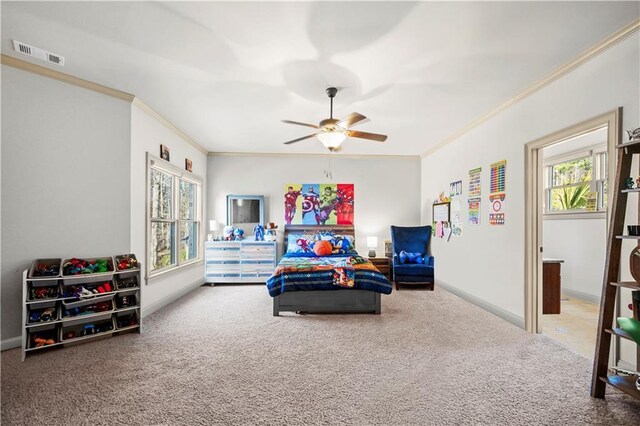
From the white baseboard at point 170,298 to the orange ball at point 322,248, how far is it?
2296mm

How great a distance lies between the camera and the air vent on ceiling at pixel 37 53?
2.45m

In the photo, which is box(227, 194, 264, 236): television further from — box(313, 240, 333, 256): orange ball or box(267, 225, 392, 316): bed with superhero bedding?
box(267, 225, 392, 316): bed with superhero bedding

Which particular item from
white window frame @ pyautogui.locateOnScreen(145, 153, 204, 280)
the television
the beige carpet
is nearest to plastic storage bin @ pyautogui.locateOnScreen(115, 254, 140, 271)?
white window frame @ pyautogui.locateOnScreen(145, 153, 204, 280)

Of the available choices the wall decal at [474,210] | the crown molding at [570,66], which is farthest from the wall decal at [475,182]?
the crown molding at [570,66]

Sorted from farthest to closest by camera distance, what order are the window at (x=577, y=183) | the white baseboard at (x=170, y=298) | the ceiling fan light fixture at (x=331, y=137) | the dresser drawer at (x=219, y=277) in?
the dresser drawer at (x=219, y=277) → the window at (x=577, y=183) → the white baseboard at (x=170, y=298) → the ceiling fan light fixture at (x=331, y=137)

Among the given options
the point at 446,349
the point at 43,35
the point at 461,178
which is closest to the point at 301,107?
the point at 43,35

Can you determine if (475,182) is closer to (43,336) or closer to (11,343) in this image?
(43,336)

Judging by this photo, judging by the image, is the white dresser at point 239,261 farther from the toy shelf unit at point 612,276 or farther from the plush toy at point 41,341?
the toy shelf unit at point 612,276

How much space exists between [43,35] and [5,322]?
8.36 ft

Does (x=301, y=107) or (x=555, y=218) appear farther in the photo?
(x=555, y=218)

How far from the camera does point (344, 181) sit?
6.29 m

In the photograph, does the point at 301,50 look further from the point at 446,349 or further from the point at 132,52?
the point at 446,349

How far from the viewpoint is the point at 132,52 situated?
255cm

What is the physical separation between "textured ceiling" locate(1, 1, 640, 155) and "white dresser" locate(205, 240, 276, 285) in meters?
2.65
